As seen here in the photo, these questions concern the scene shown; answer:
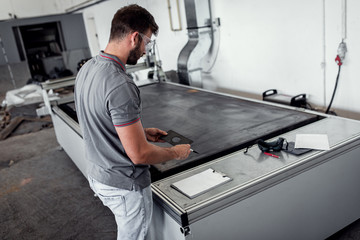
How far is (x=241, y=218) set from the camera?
4.36 ft

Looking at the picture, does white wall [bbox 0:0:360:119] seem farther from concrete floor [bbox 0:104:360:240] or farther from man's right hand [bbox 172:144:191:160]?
man's right hand [bbox 172:144:191:160]

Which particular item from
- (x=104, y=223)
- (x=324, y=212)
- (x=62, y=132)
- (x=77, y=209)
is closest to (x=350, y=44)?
(x=324, y=212)

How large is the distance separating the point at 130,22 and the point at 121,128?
39 cm

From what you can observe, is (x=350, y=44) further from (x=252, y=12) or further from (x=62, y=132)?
(x=62, y=132)

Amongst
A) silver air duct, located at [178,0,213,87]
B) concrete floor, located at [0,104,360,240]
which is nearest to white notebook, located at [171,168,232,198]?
concrete floor, located at [0,104,360,240]

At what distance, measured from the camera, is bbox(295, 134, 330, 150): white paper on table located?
1561 millimetres

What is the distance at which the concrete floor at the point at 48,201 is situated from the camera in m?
2.13

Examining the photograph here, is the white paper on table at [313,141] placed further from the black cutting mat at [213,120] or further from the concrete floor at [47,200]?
the concrete floor at [47,200]

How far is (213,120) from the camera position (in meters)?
2.21

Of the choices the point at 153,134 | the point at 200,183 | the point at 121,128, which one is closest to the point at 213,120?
the point at 153,134

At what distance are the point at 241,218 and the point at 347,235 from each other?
84 cm

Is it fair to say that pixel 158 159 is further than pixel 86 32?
No

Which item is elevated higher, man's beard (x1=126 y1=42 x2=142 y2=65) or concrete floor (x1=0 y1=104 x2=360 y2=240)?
man's beard (x1=126 y1=42 x2=142 y2=65)

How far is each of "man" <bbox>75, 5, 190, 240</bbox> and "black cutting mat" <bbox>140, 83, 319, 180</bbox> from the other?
1.10ft
